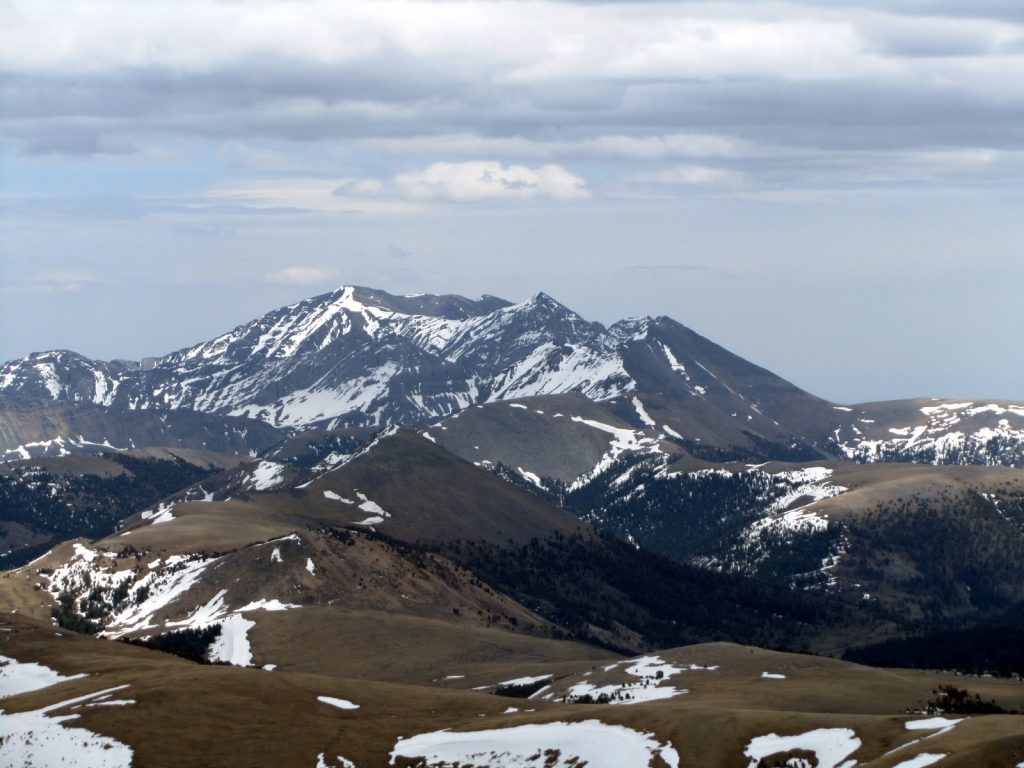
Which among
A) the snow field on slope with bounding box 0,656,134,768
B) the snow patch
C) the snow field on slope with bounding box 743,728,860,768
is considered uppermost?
the snow field on slope with bounding box 0,656,134,768

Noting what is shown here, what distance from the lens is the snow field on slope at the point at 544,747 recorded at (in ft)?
393

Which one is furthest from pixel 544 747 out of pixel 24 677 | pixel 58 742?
pixel 24 677

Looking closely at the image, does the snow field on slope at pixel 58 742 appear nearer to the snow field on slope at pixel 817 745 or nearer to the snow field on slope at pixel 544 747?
the snow field on slope at pixel 544 747

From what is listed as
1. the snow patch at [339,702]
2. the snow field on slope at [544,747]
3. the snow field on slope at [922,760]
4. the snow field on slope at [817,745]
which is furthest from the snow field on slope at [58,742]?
the snow field on slope at [922,760]

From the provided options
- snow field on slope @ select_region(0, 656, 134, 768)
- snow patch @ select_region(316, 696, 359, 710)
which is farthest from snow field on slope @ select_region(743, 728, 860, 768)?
snow field on slope @ select_region(0, 656, 134, 768)

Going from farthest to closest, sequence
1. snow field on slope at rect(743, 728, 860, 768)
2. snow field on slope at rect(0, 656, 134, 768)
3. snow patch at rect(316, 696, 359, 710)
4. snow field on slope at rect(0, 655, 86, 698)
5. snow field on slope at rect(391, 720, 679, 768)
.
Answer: snow field on slope at rect(0, 655, 86, 698) → snow patch at rect(316, 696, 359, 710) → snow field on slope at rect(0, 656, 134, 768) → snow field on slope at rect(391, 720, 679, 768) → snow field on slope at rect(743, 728, 860, 768)

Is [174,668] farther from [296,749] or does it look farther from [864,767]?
[864,767]

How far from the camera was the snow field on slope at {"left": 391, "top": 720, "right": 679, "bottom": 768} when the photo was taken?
A: 393 ft

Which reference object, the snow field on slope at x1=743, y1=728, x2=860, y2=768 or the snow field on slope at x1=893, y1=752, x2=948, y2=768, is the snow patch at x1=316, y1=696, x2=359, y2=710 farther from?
the snow field on slope at x1=893, y1=752, x2=948, y2=768

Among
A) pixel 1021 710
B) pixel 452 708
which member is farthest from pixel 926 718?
pixel 1021 710

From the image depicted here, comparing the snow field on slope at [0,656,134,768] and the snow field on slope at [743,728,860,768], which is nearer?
the snow field on slope at [743,728,860,768]

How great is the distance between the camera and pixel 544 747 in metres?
123

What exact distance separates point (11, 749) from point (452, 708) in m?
40.8

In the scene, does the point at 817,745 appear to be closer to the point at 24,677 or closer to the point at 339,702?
the point at 339,702
